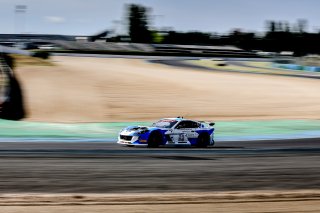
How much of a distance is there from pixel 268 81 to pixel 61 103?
2299 centimetres

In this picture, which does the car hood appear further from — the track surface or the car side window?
the car side window

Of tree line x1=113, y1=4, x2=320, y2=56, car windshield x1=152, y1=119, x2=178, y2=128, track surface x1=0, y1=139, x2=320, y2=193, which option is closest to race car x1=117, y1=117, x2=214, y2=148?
car windshield x1=152, y1=119, x2=178, y2=128

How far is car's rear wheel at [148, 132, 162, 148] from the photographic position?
19.2 metres

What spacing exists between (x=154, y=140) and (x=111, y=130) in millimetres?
6025

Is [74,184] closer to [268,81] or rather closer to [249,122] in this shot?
[249,122]

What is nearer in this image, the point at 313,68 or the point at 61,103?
the point at 61,103

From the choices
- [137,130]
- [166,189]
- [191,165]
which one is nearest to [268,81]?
[137,130]

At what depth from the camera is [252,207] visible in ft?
33.0

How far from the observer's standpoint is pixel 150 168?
47.0ft

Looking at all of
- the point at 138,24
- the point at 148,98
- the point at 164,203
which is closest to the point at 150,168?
the point at 164,203

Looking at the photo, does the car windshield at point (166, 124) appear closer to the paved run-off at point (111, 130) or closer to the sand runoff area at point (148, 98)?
the paved run-off at point (111, 130)

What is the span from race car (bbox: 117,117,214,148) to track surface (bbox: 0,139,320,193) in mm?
407

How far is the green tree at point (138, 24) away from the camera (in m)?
190

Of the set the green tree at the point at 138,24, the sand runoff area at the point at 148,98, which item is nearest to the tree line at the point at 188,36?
the green tree at the point at 138,24
